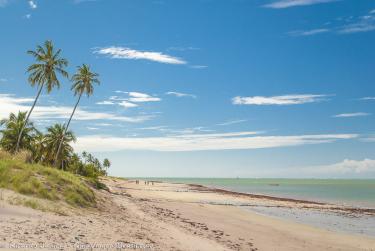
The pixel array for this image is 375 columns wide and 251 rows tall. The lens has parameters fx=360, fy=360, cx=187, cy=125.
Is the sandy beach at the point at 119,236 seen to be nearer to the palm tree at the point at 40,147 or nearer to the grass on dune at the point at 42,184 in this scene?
the grass on dune at the point at 42,184

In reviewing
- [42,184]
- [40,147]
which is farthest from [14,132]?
[42,184]

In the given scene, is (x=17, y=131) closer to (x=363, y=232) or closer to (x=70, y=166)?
(x=70, y=166)

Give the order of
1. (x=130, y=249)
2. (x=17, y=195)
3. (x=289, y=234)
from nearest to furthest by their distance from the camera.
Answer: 1. (x=130, y=249)
2. (x=17, y=195)
3. (x=289, y=234)

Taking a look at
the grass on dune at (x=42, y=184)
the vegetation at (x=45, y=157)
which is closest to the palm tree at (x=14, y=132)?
the vegetation at (x=45, y=157)

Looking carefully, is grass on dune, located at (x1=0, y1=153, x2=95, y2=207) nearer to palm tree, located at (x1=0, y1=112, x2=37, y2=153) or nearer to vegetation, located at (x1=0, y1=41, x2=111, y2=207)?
vegetation, located at (x1=0, y1=41, x2=111, y2=207)

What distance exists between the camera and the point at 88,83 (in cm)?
5978

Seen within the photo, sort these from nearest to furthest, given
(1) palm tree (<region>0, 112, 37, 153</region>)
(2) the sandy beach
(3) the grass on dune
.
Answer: (2) the sandy beach
(3) the grass on dune
(1) palm tree (<region>0, 112, 37, 153</region>)

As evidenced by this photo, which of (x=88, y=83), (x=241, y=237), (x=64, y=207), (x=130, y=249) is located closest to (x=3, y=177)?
(x=64, y=207)

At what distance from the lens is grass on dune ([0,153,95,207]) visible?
1883 centimetres

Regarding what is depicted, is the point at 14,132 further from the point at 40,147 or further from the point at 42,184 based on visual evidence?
the point at 42,184

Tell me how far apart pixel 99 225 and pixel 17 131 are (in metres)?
54.1

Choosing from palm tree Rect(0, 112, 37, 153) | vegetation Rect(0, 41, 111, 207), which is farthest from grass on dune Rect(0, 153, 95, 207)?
palm tree Rect(0, 112, 37, 153)

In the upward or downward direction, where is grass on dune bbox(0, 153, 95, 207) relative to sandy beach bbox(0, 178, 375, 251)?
upward

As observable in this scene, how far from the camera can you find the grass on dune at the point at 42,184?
1883 centimetres
